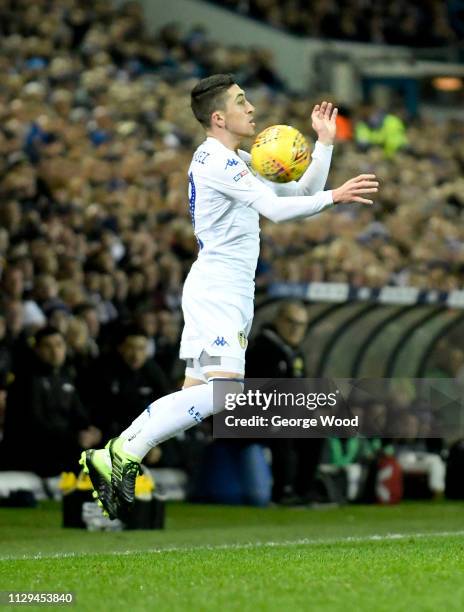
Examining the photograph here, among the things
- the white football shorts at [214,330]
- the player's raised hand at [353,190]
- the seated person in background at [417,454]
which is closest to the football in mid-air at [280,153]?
the player's raised hand at [353,190]

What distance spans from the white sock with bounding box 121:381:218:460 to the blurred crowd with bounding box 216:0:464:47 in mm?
23829

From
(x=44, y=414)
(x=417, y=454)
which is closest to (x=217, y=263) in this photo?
(x=44, y=414)

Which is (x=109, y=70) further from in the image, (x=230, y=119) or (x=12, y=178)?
(x=230, y=119)

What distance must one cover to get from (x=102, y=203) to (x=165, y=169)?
2618mm

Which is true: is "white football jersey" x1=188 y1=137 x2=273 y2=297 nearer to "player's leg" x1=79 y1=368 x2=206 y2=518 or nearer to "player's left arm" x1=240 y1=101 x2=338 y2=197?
"player's left arm" x1=240 y1=101 x2=338 y2=197

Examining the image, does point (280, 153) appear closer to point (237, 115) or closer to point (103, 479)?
point (237, 115)

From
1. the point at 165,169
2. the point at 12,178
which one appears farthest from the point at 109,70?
the point at 12,178

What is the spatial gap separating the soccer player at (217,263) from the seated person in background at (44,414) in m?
4.04

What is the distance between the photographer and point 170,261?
16.5m

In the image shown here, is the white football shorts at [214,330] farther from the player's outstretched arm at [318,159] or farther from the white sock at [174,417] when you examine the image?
the player's outstretched arm at [318,159]

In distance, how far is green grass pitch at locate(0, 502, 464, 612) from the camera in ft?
21.8

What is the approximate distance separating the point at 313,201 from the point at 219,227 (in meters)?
0.78

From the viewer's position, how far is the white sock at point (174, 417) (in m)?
8.84

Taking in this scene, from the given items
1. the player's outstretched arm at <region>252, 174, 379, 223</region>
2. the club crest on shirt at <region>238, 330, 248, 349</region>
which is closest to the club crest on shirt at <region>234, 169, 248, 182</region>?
the player's outstretched arm at <region>252, 174, 379, 223</region>
